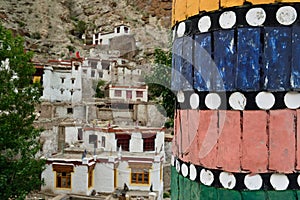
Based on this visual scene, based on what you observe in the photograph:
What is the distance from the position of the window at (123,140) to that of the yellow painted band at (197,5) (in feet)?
47.8

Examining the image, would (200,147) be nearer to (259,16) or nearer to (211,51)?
(211,51)

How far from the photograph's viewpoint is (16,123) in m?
9.95

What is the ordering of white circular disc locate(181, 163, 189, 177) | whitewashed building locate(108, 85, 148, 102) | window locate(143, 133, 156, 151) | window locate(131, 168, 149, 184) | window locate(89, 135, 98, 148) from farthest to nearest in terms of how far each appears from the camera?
whitewashed building locate(108, 85, 148, 102) < window locate(89, 135, 98, 148) < window locate(143, 133, 156, 151) < window locate(131, 168, 149, 184) < white circular disc locate(181, 163, 189, 177)

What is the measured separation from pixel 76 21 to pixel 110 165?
1675 inches

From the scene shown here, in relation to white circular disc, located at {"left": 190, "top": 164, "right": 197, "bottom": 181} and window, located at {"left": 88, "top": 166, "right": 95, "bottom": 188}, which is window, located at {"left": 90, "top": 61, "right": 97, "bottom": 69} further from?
white circular disc, located at {"left": 190, "top": 164, "right": 197, "bottom": 181}

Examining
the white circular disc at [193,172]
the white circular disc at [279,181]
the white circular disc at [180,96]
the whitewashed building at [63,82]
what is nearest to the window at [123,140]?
the whitewashed building at [63,82]

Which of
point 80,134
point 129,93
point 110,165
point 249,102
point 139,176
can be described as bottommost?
point 139,176

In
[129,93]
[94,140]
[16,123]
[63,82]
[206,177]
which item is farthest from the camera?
[129,93]

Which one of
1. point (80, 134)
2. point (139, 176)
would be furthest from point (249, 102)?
point (80, 134)

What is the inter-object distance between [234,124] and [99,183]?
1346 cm

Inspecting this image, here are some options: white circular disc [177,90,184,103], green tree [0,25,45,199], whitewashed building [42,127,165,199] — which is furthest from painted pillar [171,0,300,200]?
whitewashed building [42,127,165,199]

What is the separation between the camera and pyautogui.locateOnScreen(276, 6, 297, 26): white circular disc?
4.77 feet

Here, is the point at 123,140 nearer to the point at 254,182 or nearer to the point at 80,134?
the point at 80,134

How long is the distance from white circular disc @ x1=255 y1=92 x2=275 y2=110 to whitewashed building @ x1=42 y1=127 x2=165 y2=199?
12.5m
